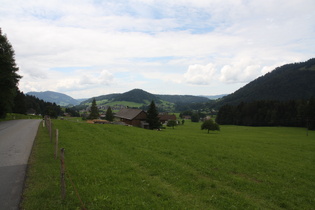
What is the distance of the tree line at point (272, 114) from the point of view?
88.2m

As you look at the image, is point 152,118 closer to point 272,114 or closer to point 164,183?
point 164,183

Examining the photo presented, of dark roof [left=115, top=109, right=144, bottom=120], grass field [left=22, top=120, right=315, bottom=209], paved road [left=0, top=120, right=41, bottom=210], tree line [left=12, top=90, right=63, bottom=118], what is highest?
tree line [left=12, top=90, right=63, bottom=118]

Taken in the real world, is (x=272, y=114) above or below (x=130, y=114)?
below

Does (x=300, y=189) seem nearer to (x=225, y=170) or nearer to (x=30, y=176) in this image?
(x=225, y=170)

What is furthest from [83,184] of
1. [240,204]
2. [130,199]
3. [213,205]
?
[240,204]

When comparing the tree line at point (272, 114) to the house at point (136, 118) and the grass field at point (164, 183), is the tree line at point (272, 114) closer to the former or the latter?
the house at point (136, 118)

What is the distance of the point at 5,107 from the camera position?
44.8 metres

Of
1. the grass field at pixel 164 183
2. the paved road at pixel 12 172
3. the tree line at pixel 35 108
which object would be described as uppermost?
the tree line at pixel 35 108

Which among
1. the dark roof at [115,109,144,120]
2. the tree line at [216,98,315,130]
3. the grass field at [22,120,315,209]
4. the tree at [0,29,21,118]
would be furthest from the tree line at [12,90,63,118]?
the tree line at [216,98,315,130]

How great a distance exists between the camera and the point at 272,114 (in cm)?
10812

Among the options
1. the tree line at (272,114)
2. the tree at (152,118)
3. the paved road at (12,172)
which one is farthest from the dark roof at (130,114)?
the tree line at (272,114)

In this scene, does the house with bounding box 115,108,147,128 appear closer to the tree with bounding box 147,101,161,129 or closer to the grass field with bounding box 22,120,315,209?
the tree with bounding box 147,101,161,129

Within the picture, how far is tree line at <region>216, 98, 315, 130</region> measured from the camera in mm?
88188

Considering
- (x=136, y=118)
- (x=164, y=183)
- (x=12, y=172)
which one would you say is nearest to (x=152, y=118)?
(x=136, y=118)
